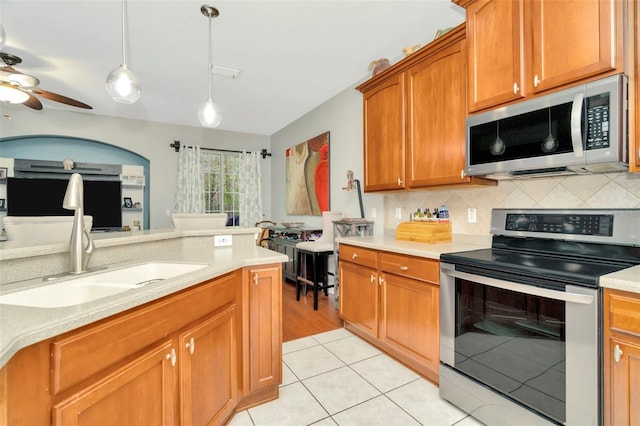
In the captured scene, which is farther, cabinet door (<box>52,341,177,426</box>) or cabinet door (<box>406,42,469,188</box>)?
cabinet door (<box>406,42,469,188</box>)

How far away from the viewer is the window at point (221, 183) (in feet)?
19.3

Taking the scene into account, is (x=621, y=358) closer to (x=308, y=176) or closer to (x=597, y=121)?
(x=597, y=121)

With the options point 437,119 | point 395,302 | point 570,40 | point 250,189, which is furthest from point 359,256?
point 250,189

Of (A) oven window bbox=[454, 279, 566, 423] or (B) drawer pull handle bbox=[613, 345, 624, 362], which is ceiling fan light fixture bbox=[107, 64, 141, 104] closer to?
(A) oven window bbox=[454, 279, 566, 423]

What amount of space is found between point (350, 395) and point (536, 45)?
2.28 m

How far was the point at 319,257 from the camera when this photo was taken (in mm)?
3621

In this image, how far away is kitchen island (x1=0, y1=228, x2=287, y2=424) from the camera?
743mm

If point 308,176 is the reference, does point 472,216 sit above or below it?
below

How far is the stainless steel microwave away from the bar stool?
78.1 inches

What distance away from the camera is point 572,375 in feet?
4.00

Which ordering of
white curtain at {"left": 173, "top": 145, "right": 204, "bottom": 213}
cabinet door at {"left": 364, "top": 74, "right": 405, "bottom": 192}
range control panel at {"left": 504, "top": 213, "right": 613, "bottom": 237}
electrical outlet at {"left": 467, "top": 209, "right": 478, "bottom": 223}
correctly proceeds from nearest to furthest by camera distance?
range control panel at {"left": 504, "top": 213, "right": 613, "bottom": 237} → electrical outlet at {"left": 467, "top": 209, "right": 478, "bottom": 223} → cabinet door at {"left": 364, "top": 74, "right": 405, "bottom": 192} → white curtain at {"left": 173, "top": 145, "right": 204, "bottom": 213}

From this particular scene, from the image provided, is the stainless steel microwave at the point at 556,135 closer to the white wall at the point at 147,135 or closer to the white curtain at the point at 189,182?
the white curtain at the point at 189,182

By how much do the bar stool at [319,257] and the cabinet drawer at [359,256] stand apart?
71 centimetres

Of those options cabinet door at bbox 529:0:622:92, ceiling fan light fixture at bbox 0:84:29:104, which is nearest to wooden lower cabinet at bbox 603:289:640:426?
cabinet door at bbox 529:0:622:92
